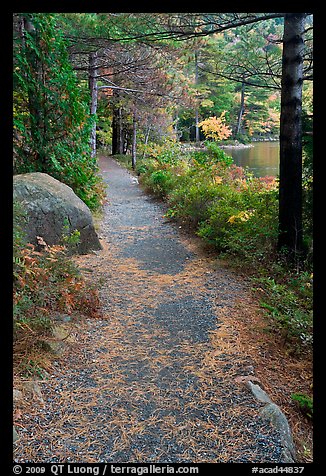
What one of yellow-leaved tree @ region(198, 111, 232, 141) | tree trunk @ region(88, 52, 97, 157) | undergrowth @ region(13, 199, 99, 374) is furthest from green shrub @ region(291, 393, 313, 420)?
yellow-leaved tree @ region(198, 111, 232, 141)

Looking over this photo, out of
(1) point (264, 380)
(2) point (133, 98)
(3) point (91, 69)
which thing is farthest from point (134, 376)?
(2) point (133, 98)

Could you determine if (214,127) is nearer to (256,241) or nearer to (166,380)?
(256,241)

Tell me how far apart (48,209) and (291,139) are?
3.28 m

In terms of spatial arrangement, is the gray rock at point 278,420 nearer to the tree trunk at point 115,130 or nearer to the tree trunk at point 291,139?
the tree trunk at point 291,139

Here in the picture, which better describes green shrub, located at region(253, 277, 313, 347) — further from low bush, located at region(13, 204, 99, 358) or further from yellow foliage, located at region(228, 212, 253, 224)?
low bush, located at region(13, 204, 99, 358)

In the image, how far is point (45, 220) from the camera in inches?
213

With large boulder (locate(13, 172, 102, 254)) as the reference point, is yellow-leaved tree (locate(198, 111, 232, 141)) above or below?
above

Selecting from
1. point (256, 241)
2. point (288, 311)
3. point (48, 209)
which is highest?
point (48, 209)

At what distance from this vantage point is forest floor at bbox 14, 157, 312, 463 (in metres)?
2.37

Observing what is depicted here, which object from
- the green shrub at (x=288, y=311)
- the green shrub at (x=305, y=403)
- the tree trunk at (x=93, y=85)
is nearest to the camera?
the green shrub at (x=305, y=403)

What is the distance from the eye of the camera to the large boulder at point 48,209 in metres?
5.24

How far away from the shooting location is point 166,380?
122 inches

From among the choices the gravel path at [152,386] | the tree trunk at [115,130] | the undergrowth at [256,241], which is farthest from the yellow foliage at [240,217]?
the tree trunk at [115,130]

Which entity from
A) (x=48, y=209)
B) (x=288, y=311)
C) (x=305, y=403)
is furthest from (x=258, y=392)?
(x=48, y=209)
